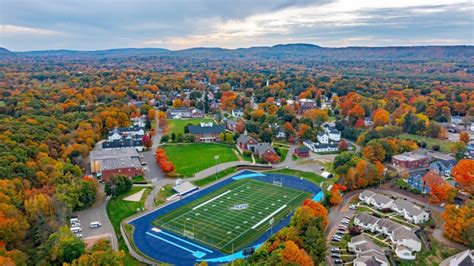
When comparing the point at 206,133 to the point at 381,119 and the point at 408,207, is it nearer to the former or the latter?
the point at 381,119

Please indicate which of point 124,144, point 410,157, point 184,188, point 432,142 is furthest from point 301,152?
point 124,144

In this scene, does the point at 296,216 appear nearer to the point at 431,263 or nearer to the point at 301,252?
the point at 301,252

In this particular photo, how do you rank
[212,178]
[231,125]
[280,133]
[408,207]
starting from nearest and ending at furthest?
[408,207] < [212,178] < [280,133] < [231,125]

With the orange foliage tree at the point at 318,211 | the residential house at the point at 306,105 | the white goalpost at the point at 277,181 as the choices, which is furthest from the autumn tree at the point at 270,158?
the residential house at the point at 306,105

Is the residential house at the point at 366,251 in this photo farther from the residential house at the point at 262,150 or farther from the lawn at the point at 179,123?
the lawn at the point at 179,123

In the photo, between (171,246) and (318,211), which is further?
(318,211)

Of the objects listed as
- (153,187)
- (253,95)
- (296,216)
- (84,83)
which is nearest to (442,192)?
(296,216)
